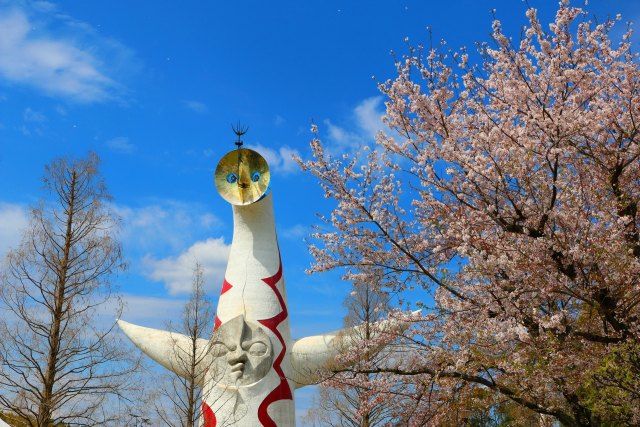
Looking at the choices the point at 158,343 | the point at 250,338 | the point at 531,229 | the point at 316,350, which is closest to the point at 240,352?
the point at 250,338

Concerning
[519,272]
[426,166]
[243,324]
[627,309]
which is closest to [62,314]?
[243,324]

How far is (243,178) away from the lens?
1373 centimetres

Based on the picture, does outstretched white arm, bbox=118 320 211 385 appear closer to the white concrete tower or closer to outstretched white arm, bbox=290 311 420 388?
the white concrete tower

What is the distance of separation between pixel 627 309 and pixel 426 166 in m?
2.60

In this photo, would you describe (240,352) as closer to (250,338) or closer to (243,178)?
(250,338)

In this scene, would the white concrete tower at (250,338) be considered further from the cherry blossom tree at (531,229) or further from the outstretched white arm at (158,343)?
the cherry blossom tree at (531,229)

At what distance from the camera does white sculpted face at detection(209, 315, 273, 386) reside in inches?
492

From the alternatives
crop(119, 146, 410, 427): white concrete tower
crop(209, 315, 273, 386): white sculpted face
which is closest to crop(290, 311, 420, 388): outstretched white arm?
crop(119, 146, 410, 427): white concrete tower

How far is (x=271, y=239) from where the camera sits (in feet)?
45.8

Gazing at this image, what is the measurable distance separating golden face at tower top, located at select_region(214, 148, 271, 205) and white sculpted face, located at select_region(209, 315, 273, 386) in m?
2.59

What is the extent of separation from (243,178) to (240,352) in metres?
3.68

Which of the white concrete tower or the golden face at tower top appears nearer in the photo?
the white concrete tower

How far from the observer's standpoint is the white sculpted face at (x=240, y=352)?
492 inches

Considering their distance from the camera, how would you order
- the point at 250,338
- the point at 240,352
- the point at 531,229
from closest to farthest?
the point at 531,229
the point at 240,352
the point at 250,338
